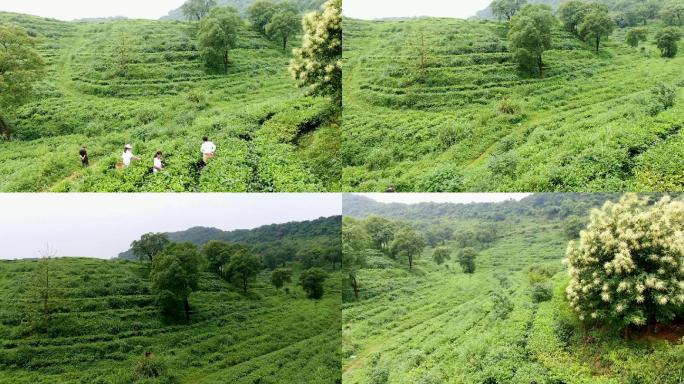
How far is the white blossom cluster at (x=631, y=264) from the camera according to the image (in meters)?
11.5

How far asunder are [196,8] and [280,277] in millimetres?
8958

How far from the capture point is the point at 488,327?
13898 mm

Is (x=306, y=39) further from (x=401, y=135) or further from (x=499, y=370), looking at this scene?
(x=499, y=370)

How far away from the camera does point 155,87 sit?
1678cm

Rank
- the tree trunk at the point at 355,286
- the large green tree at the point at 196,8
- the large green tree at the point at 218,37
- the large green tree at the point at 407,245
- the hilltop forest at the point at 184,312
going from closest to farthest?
1. the hilltop forest at the point at 184,312
2. the large green tree at the point at 407,245
3. the tree trunk at the point at 355,286
4. the large green tree at the point at 218,37
5. the large green tree at the point at 196,8

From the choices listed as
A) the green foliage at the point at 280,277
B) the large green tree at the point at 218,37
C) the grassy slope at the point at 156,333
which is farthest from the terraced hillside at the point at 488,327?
the large green tree at the point at 218,37

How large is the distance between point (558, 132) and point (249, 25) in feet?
32.1

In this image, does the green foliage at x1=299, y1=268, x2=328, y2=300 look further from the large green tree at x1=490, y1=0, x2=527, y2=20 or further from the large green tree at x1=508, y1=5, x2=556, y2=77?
the large green tree at x1=490, y1=0, x2=527, y2=20

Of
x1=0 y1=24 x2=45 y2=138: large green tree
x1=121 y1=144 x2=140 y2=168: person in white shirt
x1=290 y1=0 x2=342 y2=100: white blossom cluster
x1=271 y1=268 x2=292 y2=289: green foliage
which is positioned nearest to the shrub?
x1=271 y1=268 x2=292 y2=289: green foliage

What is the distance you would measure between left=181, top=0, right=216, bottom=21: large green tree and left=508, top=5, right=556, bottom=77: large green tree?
946 centimetres

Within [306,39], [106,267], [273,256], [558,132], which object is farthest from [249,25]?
[558,132]

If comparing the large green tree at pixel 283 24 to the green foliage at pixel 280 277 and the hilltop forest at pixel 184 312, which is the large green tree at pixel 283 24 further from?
the green foliage at pixel 280 277

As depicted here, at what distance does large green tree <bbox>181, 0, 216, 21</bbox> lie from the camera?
17.0 meters

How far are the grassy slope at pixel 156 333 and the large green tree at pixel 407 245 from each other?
2.48 meters
